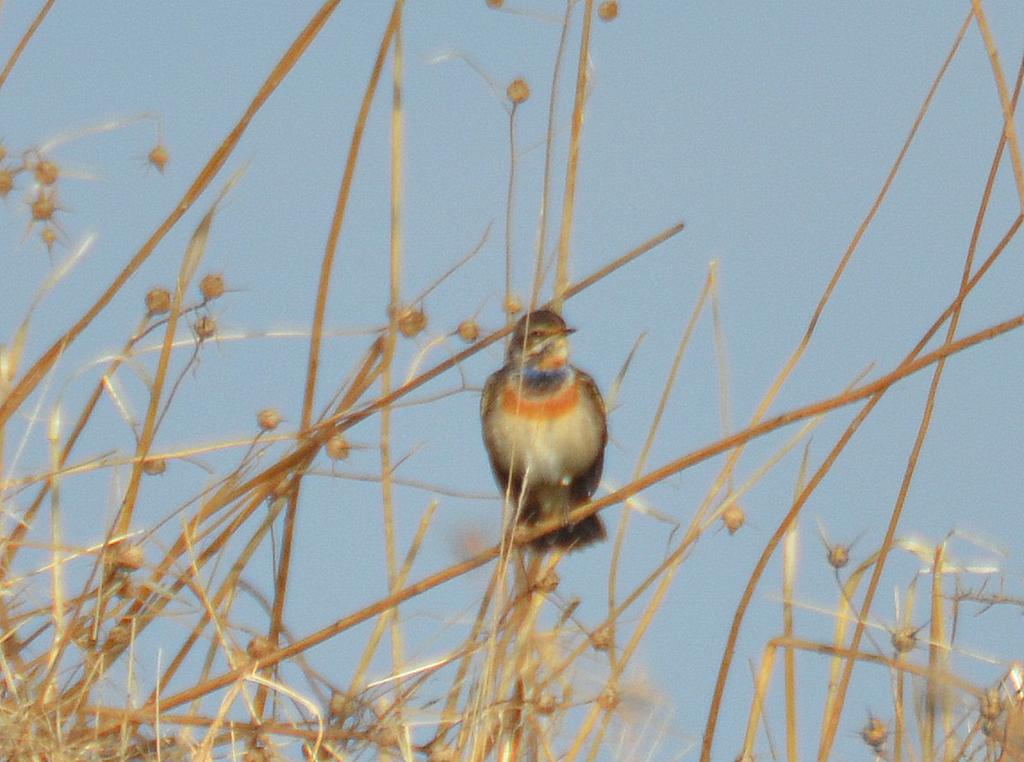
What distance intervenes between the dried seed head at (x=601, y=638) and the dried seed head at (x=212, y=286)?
1.28 m

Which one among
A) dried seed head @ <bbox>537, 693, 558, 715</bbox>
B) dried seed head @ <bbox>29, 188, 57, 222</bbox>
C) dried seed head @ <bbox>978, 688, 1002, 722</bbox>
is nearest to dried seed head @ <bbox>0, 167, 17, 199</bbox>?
dried seed head @ <bbox>29, 188, 57, 222</bbox>

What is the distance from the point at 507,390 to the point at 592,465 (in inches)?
18.6

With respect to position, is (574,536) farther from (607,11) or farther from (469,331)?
(607,11)

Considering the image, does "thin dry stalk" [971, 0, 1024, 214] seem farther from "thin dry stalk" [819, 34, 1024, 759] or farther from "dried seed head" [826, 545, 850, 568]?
"dried seed head" [826, 545, 850, 568]

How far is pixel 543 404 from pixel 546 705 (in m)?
2.02

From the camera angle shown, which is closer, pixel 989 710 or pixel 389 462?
pixel 989 710

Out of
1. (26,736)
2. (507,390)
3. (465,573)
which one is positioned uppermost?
(507,390)

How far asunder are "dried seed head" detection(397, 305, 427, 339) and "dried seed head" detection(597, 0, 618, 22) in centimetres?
94

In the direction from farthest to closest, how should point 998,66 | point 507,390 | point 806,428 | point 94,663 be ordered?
point 507,390 < point 806,428 < point 94,663 < point 998,66

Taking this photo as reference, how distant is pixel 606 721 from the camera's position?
12.3 feet

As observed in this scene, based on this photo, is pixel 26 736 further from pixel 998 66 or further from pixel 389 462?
pixel 998 66

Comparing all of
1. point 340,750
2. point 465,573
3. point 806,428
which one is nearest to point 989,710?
point 806,428

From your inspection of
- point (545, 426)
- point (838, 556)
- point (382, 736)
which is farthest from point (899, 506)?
point (545, 426)

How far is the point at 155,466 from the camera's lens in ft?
12.4
